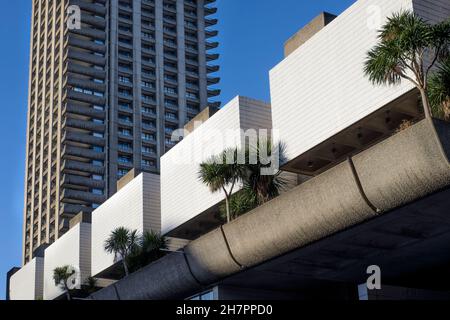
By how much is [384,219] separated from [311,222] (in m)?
3.28

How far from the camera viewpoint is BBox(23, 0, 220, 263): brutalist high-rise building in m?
126

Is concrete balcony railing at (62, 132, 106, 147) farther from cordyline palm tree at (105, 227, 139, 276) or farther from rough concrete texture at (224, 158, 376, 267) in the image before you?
rough concrete texture at (224, 158, 376, 267)

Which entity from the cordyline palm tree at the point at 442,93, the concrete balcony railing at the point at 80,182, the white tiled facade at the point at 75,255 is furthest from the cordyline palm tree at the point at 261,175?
the concrete balcony railing at the point at 80,182

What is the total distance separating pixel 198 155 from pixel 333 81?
56.0 feet

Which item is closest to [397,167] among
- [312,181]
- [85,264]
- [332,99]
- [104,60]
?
[312,181]

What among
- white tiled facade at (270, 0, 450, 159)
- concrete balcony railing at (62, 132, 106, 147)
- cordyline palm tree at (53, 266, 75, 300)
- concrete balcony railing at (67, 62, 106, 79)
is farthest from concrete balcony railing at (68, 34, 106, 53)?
white tiled facade at (270, 0, 450, 159)

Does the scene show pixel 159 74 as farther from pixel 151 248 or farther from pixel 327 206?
pixel 327 206

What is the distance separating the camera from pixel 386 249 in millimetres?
33188

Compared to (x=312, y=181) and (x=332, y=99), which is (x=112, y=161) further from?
(x=312, y=181)

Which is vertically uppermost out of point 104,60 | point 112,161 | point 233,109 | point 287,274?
point 104,60

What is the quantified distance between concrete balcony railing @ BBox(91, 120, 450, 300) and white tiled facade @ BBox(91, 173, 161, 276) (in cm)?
2280
